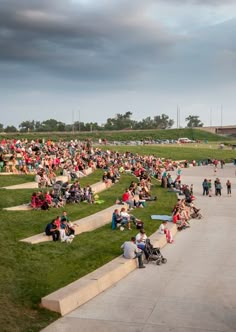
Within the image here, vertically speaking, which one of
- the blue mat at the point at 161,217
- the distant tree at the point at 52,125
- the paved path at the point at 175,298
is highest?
the distant tree at the point at 52,125

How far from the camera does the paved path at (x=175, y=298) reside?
11219 millimetres

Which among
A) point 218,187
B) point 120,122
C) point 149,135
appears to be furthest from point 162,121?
point 218,187

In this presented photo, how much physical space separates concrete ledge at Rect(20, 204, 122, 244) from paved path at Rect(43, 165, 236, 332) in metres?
3.24

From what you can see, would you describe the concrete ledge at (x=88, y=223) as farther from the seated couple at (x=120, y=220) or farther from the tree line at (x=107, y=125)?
the tree line at (x=107, y=125)

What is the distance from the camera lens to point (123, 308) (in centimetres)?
1228

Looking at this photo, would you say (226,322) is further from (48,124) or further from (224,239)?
(48,124)

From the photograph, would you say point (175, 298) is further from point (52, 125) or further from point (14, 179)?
point (52, 125)

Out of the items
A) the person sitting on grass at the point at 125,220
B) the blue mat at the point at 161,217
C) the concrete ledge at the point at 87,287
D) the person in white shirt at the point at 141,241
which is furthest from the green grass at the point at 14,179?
the concrete ledge at the point at 87,287

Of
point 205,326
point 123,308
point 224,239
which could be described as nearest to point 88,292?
point 123,308

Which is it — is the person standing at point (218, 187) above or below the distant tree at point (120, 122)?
below

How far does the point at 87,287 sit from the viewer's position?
42.1ft

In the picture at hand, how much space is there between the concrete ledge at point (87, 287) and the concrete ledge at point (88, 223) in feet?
9.93

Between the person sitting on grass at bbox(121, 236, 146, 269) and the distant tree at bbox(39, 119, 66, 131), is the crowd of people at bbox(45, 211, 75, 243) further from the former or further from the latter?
the distant tree at bbox(39, 119, 66, 131)

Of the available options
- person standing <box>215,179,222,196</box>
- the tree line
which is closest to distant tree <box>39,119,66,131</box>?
the tree line
